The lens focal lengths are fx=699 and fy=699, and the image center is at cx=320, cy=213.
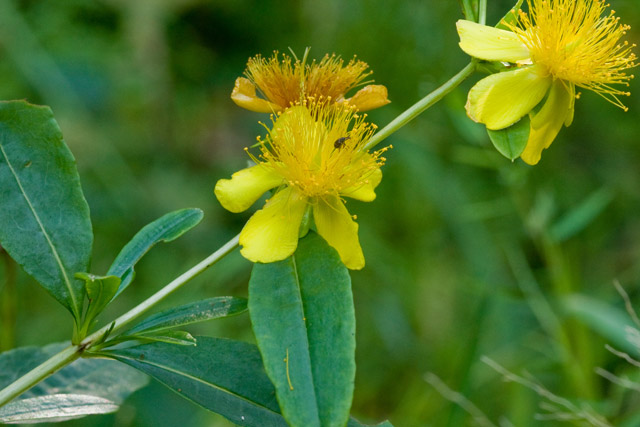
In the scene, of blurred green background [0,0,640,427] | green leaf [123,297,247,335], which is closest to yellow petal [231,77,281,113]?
green leaf [123,297,247,335]

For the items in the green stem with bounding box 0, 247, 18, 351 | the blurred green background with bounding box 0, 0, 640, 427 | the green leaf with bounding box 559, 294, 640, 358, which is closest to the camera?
the green stem with bounding box 0, 247, 18, 351

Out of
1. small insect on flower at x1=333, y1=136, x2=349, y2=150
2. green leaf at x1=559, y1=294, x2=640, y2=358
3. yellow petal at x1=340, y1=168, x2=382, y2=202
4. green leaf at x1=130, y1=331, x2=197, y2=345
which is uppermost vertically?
small insect on flower at x1=333, y1=136, x2=349, y2=150

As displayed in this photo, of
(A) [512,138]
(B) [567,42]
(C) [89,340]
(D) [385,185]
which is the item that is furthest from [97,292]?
(D) [385,185]

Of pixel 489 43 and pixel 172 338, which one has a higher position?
pixel 489 43

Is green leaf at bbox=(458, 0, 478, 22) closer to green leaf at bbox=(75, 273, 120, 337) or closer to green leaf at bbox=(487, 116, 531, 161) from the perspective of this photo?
green leaf at bbox=(487, 116, 531, 161)

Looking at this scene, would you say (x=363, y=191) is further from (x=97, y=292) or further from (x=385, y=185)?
(x=385, y=185)

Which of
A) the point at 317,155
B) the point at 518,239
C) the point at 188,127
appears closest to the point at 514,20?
the point at 317,155
